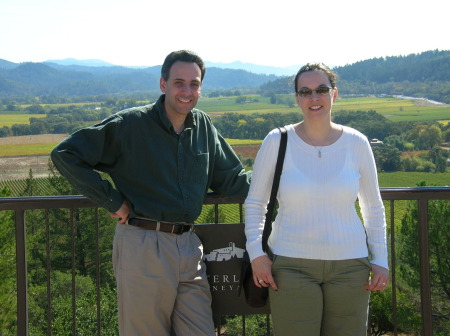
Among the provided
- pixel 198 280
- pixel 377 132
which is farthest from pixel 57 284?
pixel 377 132

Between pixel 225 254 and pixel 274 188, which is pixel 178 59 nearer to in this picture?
pixel 274 188

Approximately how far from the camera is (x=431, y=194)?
2848mm

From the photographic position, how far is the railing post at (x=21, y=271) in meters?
2.77

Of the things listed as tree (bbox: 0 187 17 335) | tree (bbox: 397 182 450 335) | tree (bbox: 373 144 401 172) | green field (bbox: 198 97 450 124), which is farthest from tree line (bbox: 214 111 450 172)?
tree (bbox: 0 187 17 335)

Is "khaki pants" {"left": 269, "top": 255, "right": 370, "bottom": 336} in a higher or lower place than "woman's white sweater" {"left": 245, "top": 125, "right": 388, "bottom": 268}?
lower

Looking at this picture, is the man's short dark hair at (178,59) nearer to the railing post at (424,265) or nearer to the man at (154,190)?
the man at (154,190)

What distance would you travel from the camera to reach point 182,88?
2330 mm

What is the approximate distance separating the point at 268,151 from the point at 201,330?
2.82 ft

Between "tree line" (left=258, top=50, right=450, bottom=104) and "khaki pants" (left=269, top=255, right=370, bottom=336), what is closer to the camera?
"khaki pants" (left=269, top=255, right=370, bottom=336)

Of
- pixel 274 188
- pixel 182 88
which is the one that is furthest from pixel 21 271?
pixel 274 188

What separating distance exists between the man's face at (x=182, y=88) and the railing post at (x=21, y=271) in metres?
1.05

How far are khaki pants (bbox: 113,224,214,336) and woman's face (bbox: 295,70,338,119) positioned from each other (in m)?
0.77

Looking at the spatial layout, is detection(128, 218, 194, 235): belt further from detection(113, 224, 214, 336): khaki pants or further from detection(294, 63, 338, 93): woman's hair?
detection(294, 63, 338, 93): woman's hair

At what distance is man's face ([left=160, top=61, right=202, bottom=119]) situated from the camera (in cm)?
233
